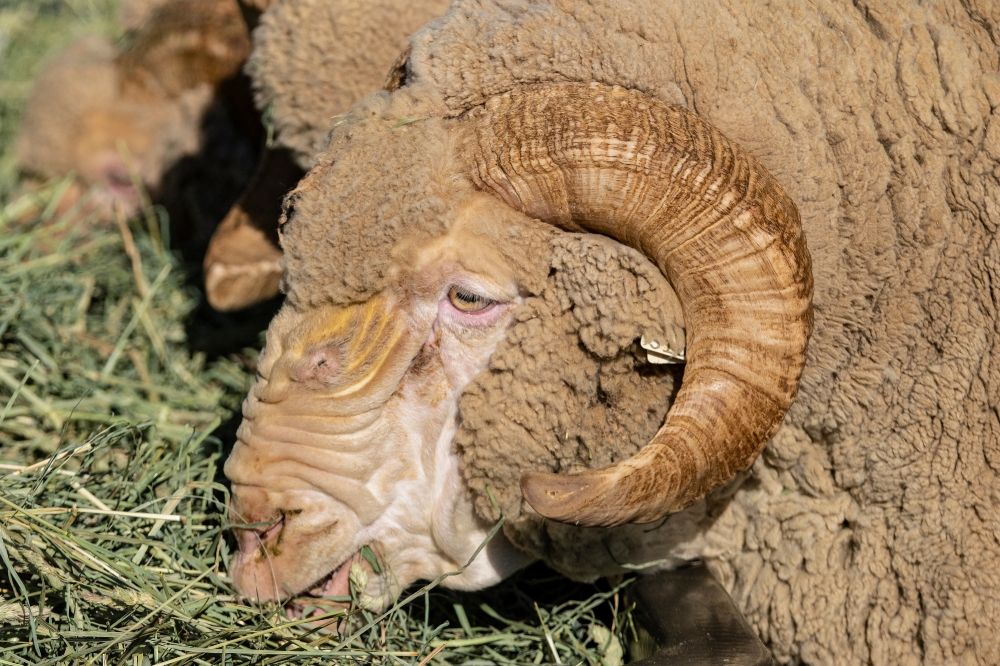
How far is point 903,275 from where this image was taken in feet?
9.37

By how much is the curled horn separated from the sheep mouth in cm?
104

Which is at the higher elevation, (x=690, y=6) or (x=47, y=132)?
(x=690, y=6)

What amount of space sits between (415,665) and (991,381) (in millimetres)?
2019

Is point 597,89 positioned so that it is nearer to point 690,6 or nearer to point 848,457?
point 690,6

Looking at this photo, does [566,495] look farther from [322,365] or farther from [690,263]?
[322,365]

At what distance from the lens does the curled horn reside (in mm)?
2404

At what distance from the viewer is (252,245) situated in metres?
4.64

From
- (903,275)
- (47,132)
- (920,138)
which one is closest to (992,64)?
(920,138)

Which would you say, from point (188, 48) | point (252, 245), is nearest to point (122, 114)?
point (188, 48)

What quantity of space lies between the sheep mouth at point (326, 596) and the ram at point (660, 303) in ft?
0.19

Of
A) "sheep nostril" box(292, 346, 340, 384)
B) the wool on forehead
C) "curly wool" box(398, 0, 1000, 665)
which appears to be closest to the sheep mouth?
"sheep nostril" box(292, 346, 340, 384)

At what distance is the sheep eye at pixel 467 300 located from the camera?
109 inches

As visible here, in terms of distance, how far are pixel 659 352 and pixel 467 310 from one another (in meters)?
0.59

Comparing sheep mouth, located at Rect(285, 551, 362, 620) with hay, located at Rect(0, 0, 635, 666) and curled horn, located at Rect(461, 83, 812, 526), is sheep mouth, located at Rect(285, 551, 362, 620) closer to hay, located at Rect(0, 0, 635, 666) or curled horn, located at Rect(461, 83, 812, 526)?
hay, located at Rect(0, 0, 635, 666)
